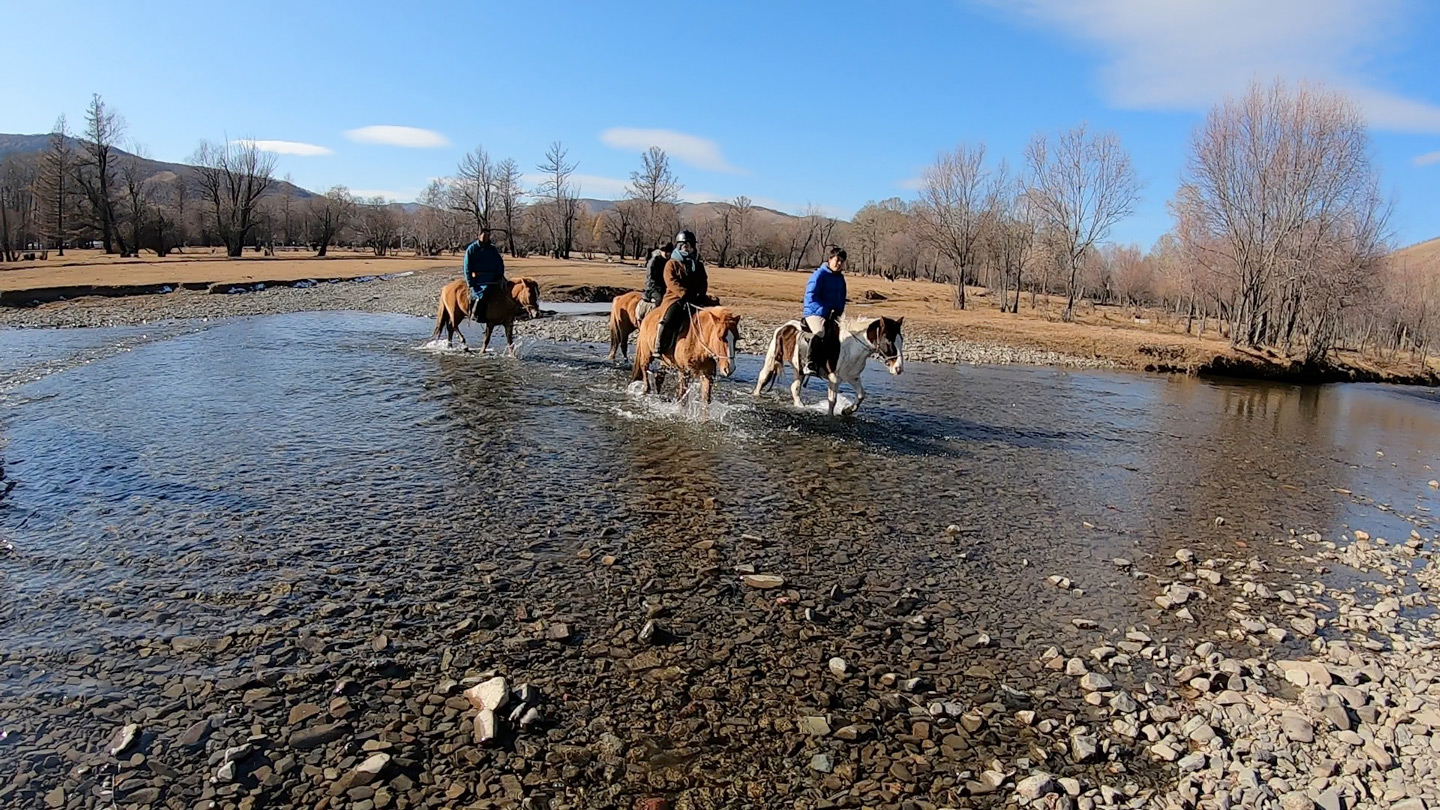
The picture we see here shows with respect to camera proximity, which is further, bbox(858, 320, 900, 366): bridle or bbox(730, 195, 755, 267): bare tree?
bbox(730, 195, 755, 267): bare tree

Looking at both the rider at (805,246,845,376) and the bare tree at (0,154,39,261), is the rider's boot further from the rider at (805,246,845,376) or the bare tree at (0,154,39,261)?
the bare tree at (0,154,39,261)

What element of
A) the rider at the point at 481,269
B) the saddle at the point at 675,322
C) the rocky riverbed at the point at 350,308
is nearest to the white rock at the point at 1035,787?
the saddle at the point at 675,322

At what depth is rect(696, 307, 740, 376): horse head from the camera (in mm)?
12266

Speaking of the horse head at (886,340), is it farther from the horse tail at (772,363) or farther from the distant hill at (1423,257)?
the distant hill at (1423,257)

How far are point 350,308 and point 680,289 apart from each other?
25.3 m

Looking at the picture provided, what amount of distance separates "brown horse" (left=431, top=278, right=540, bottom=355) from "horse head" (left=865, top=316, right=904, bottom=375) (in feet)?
31.9

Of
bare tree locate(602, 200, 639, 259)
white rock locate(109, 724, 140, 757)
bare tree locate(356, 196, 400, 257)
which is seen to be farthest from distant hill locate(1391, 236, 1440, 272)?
bare tree locate(356, 196, 400, 257)

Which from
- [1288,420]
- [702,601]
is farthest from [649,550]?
[1288,420]

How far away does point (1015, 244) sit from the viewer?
68.6m

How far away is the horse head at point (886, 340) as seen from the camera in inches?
545

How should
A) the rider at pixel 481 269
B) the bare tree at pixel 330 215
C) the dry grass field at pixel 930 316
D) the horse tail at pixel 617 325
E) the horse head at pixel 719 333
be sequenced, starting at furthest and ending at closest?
the bare tree at pixel 330 215 < the dry grass field at pixel 930 316 < the horse tail at pixel 617 325 < the rider at pixel 481 269 < the horse head at pixel 719 333

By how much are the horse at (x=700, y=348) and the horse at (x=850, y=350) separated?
150 centimetres

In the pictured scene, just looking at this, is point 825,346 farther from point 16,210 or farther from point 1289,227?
point 16,210

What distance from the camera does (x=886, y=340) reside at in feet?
45.5
